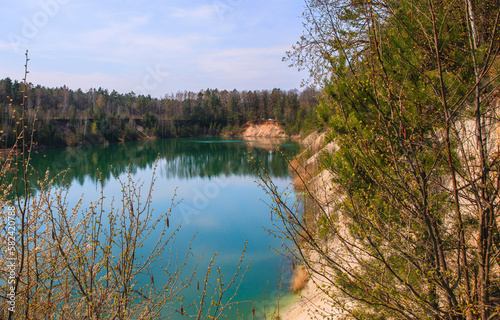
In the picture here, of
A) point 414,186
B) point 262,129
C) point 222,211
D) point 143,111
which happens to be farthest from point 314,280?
point 143,111

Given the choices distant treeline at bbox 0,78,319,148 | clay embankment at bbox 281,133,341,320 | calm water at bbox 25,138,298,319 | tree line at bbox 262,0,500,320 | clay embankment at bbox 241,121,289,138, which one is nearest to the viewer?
tree line at bbox 262,0,500,320

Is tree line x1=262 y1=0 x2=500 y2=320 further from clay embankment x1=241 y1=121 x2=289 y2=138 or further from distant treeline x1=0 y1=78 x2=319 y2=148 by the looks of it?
clay embankment x1=241 y1=121 x2=289 y2=138

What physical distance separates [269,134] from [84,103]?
3953cm

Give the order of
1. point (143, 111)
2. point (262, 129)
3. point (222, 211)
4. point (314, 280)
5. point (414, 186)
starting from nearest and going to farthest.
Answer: point (414, 186) → point (314, 280) → point (222, 211) → point (262, 129) → point (143, 111)

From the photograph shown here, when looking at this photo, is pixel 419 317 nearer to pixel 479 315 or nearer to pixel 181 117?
pixel 479 315

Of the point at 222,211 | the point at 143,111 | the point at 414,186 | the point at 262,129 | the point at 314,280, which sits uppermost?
the point at 143,111

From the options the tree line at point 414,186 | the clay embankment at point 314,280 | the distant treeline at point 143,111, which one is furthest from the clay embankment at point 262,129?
the tree line at point 414,186

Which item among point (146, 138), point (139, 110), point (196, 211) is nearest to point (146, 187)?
point (196, 211)

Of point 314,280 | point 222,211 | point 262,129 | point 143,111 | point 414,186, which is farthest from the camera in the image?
point 143,111

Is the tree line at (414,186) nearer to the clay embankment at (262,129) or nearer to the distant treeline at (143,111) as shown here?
the distant treeline at (143,111)

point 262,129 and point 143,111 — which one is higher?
point 143,111

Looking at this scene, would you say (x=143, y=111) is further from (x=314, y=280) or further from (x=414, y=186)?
(x=414, y=186)

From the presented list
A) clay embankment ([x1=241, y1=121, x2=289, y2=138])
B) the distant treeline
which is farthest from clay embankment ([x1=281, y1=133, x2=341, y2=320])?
clay embankment ([x1=241, y1=121, x2=289, y2=138])

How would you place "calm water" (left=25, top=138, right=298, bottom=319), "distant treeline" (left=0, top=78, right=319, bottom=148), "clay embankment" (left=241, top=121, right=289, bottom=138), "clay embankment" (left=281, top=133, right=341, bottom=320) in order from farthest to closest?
"clay embankment" (left=241, top=121, right=289, bottom=138) → "distant treeline" (left=0, top=78, right=319, bottom=148) → "calm water" (left=25, top=138, right=298, bottom=319) → "clay embankment" (left=281, top=133, right=341, bottom=320)
